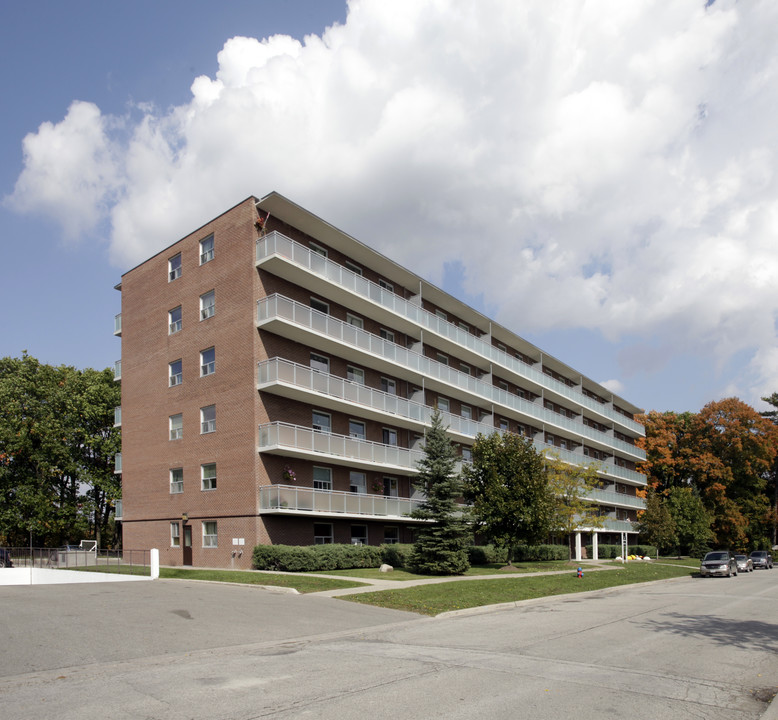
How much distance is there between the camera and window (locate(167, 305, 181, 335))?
3434 cm

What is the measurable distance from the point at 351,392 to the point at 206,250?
970 centimetres

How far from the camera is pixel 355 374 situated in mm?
35531

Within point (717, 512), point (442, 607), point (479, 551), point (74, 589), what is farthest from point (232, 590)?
point (717, 512)

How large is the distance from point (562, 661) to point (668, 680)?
67.6 inches

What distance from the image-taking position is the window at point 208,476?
3062 cm

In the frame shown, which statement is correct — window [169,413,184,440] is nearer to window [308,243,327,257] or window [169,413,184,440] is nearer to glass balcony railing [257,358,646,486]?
glass balcony railing [257,358,646,486]

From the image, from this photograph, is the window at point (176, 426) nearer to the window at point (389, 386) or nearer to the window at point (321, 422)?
the window at point (321, 422)

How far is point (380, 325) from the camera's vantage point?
3844 centimetres

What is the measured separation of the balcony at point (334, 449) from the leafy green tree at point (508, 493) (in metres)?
4.17

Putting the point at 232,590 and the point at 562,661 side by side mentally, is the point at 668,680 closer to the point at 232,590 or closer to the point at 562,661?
the point at 562,661

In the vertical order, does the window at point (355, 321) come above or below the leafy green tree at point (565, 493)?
above

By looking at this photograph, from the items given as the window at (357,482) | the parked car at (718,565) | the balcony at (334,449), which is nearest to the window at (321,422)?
the balcony at (334,449)

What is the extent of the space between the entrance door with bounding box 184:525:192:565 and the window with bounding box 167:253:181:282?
1235 cm

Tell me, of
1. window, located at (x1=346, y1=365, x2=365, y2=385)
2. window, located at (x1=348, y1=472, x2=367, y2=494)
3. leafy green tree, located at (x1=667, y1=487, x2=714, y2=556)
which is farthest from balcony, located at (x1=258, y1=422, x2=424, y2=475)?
leafy green tree, located at (x1=667, y1=487, x2=714, y2=556)
